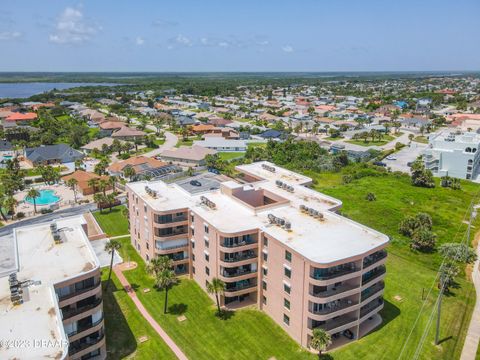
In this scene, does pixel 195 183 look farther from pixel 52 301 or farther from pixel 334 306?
pixel 52 301

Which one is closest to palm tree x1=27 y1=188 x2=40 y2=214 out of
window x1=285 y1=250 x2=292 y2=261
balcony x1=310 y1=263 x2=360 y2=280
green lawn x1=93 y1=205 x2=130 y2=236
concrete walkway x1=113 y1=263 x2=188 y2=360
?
green lawn x1=93 y1=205 x2=130 y2=236

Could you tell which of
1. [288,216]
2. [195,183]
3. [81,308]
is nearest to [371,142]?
[195,183]

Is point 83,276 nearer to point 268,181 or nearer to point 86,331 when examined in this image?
point 86,331

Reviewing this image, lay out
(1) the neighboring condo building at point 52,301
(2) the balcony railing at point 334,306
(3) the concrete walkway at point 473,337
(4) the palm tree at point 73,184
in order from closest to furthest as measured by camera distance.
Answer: (1) the neighboring condo building at point 52,301, (2) the balcony railing at point 334,306, (3) the concrete walkway at point 473,337, (4) the palm tree at point 73,184

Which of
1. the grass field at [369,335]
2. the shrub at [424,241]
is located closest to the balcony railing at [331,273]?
the grass field at [369,335]

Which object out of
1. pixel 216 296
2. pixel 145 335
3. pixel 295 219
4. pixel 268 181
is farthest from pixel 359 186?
pixel 145 335

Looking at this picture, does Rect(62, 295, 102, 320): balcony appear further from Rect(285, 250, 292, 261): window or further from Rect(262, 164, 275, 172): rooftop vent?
Rect(262, 164, 275, 172): rooftop vent

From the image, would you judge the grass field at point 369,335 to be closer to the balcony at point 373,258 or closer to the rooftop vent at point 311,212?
the balcony at point 373,258
